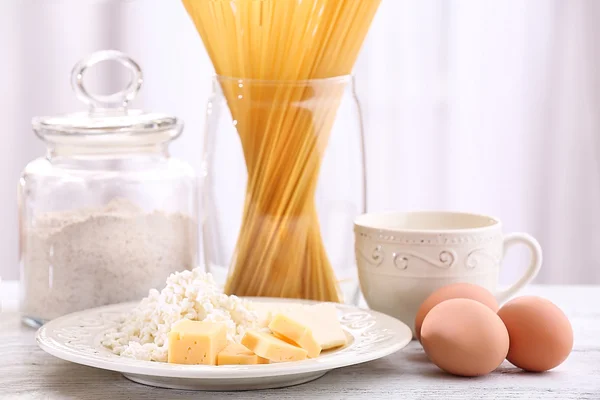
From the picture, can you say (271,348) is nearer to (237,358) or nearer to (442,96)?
(237,358)

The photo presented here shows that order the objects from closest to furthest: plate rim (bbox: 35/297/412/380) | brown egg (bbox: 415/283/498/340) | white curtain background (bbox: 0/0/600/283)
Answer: plate rim (bbox: 35/297/412/380), brown egg (bbox: 415/283/498/340), white curtain background (bbox: 0/0/600/283)

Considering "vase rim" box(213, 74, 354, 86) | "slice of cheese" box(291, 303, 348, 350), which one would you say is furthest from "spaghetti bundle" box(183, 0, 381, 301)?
"slice of cheese" box(291, 303, 348, 350)

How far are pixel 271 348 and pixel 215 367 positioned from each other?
0.04m

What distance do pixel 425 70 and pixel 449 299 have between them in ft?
3.86

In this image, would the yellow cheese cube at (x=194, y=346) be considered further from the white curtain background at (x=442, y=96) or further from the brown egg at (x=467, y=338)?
the white curtain background at (x=442, y=96)

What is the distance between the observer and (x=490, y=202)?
5.99 feet

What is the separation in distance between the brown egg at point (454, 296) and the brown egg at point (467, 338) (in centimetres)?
5

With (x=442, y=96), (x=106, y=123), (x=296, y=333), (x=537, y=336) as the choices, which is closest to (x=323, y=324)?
(x=296, y=333)

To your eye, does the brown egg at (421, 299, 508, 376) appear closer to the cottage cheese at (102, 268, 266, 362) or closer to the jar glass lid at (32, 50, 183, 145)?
the cottage cheese at (102, 268, 266, 362)

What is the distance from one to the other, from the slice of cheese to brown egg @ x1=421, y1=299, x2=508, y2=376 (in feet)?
0.21

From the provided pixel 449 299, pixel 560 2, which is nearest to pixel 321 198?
pixel 449 299

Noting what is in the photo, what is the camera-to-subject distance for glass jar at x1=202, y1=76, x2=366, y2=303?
2.50 ft

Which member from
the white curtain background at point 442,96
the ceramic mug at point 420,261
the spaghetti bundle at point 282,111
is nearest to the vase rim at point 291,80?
the spaghetti bundle at point 282,111

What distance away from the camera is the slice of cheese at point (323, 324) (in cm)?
63
